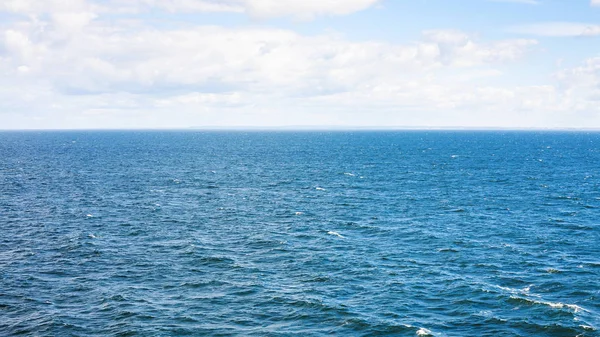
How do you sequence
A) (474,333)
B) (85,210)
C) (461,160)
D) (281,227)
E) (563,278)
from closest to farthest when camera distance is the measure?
(474,333) → (563,278) → (281,227) → (85,210) → (461,160)

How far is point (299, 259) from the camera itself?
65.7 meters

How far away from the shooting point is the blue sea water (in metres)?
47.3

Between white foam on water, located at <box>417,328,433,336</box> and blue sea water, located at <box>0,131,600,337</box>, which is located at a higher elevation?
blue sea water, located at <box>0,131,600,337</box>

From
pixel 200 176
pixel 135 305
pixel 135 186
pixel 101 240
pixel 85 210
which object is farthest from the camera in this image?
pixel 200 176

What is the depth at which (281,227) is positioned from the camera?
83.2 m

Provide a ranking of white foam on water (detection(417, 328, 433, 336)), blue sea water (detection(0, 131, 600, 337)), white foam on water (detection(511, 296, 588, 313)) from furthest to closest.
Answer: white foam on water (detection(511, 296, 588, 313)) < blue sea water (detection(0, 131, 600, 337)) < white foam on water (detection(417, 328, 433, 336))

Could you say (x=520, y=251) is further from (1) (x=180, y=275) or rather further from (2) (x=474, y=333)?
(1) (x=180, y=275)

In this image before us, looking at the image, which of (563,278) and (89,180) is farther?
(89,180)

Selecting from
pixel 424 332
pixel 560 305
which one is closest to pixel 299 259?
pixel 424 332

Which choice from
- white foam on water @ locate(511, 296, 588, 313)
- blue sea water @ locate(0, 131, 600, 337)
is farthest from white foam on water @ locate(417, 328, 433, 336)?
white foam on water @ locate(511, 296, 588, 313)

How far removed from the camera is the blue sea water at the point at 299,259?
47.3 m

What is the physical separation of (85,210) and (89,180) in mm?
42502

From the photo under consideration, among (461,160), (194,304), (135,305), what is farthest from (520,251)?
(461,160)

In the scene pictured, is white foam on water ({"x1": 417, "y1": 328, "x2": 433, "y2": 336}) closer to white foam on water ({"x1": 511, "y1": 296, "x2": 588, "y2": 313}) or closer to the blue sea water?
the blue sea water
